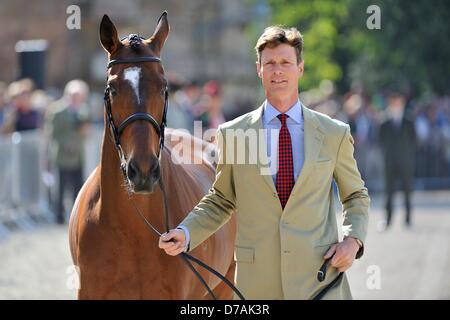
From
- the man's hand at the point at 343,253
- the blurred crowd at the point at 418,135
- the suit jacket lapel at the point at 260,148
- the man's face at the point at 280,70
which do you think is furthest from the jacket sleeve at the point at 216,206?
the blurred crowd at the point at 418,135

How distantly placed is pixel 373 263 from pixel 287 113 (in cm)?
844

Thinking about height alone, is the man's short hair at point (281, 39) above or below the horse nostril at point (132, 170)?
above

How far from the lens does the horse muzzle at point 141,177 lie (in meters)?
6.14

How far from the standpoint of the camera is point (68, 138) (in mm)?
18172

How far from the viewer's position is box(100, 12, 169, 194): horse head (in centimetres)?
618

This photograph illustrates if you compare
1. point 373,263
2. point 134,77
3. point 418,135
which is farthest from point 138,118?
point 418,135

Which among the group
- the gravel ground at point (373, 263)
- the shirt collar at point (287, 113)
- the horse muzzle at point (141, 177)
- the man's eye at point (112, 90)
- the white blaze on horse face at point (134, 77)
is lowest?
the gravel ground at point (373, 263)

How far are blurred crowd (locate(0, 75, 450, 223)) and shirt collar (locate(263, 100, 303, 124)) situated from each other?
905cm

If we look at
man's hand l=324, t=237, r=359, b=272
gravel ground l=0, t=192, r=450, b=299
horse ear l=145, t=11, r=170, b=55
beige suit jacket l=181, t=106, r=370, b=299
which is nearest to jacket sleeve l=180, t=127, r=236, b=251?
beige suit jacket l=181, t=106, r=370, b=299

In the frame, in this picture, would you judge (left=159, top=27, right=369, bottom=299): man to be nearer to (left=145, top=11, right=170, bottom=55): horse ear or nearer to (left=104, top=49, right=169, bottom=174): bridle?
(left=104, top=49, right=169, bottom=174): bridle

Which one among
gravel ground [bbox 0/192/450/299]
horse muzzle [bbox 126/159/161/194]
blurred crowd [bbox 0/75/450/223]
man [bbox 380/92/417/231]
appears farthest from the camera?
man [bbox 380/92/417/231]

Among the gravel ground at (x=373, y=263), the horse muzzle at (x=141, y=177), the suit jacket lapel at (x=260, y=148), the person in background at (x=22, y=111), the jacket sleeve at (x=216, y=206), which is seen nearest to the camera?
the suit jacket lapel at (x=260, y=148)

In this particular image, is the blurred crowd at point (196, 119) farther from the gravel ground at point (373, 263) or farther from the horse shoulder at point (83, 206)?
the horse shoulder at point (83, 206)

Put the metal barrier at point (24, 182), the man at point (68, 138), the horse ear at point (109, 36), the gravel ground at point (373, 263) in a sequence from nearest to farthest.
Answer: the horse ear at point (109, 36) < the gravel ground at point (373, 263) < the metal barrier at point (24, 182) < the man at point (68, 138)
